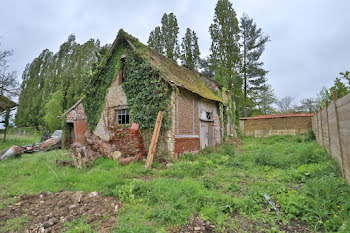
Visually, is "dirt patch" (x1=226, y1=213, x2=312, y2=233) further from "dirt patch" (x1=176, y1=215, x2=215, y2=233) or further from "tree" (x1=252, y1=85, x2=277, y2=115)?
"tree" (x1=252, y1=85, x2=277, y2=115)

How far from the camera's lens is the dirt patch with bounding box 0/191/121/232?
343 centimetres

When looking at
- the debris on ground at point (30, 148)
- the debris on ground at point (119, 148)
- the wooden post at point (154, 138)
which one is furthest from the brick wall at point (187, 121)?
the debris on ground at point (30, 148)

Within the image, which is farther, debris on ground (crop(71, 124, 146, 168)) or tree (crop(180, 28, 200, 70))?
tree (crop(180, 28, 200, 70))

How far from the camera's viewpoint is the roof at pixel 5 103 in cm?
1835

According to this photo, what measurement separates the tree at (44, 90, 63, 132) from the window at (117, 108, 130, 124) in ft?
76.5

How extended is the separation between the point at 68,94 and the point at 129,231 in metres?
34.2

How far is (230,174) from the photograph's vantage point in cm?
618

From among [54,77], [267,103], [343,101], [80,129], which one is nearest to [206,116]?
[80,129]

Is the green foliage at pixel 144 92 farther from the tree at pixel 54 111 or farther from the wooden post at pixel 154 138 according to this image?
the tree at pixel 54 111

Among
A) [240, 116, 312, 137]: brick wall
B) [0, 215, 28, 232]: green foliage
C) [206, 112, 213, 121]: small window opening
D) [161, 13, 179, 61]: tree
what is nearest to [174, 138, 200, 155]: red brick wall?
[206, 112, 213, 121]: small window opening

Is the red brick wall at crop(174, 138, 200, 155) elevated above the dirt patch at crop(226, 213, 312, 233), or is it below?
above

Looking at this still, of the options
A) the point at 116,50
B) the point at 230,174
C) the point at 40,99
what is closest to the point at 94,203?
the point at 230,174

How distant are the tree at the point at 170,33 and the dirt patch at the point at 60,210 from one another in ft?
77.8

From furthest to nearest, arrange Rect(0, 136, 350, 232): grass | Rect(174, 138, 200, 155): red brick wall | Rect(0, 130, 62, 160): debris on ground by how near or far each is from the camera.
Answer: Rect(0, 130, 62, 160): debris on ground, Rect(174, 138, 200, 155): red brick wall, Rect(0, 136, 350, 232): grass
